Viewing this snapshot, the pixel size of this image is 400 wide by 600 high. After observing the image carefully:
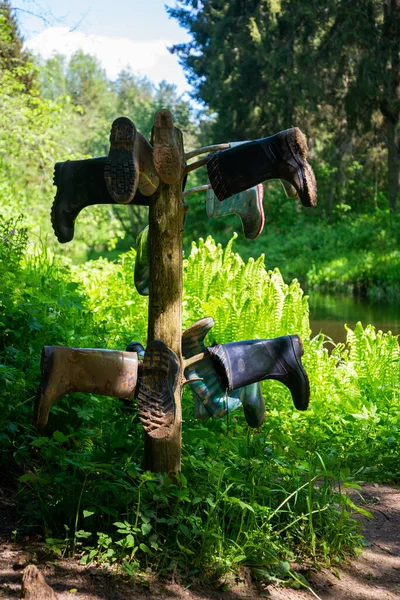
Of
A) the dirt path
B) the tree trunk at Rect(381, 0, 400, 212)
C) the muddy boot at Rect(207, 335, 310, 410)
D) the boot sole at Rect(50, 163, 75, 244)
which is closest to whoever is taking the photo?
the dirt path

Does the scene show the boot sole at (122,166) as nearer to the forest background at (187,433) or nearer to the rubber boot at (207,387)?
the rubber boot at (207,387)

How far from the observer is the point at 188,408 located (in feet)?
16.3

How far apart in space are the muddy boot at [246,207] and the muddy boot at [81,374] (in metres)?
0.89

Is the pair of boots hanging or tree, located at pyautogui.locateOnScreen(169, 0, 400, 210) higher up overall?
tree, located at pyautogui.locateOnScreen(169, 0, 400, 210)

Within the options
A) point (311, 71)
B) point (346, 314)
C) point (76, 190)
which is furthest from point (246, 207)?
point (311, 71)

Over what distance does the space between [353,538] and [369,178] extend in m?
32.3

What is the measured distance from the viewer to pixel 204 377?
3297 mm

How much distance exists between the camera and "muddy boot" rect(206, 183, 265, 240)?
136 inches

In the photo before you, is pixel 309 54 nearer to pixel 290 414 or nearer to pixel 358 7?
pixel 358 7

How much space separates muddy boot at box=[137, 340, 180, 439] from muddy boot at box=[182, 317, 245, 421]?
22cm

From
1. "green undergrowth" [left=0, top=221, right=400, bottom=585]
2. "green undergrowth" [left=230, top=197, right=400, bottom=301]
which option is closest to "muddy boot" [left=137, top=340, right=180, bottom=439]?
"green undergrowth" [left=0, top=221, right=400, bottom=585]

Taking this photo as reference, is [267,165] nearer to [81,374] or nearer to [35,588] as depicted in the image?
[81,374]

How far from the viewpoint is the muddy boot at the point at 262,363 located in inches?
125

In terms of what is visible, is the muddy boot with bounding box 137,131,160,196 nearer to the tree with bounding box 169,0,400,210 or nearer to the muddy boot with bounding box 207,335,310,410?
the muddy boot with bounding box 207,335,310,410
